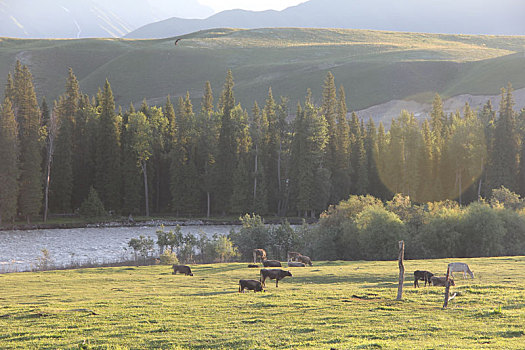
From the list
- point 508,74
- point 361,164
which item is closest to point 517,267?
point 361,164

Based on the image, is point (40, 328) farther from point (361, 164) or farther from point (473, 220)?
point (361, 164)

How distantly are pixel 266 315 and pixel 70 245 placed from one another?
157 ft

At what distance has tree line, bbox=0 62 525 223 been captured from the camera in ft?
259

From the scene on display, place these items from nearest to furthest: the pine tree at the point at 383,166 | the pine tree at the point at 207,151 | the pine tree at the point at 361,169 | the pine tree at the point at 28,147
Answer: the pine tree at the point at 28,147
the pine tree at the point at 207,151
the pine tree at the point at 383,166
the pine tree at the point at 361,169

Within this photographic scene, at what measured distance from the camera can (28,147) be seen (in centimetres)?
7238

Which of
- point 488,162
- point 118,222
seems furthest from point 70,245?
point 488,162

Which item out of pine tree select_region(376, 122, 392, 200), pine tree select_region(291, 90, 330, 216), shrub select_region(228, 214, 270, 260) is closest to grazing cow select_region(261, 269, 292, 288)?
shrub select_region(228, 214, 270, 260)

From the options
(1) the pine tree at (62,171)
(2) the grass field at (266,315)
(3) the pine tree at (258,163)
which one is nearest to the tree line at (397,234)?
(2) the grass field at (266,315)

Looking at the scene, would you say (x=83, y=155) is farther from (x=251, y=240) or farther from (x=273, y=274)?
(x=273, y=274)

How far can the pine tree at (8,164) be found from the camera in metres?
68.5

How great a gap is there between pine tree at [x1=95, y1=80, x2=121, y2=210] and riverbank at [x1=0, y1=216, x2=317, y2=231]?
4576 mm

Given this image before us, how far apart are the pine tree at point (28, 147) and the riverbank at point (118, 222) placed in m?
2.41

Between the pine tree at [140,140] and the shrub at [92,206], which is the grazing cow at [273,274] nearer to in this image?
the shrub at [92,206]

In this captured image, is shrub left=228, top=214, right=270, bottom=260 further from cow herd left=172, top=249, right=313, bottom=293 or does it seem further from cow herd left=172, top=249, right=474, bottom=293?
cow herd left=172, top=249, right=474, bottom=293
